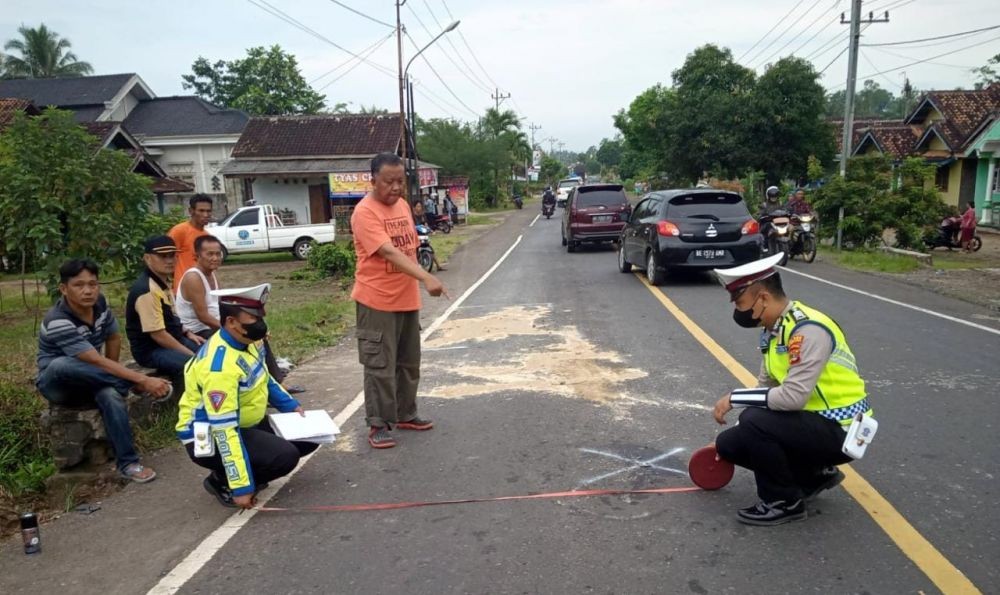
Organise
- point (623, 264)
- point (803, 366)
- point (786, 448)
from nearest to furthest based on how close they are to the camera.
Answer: point (803, 366) < point (786, 448) < point (623, 264)

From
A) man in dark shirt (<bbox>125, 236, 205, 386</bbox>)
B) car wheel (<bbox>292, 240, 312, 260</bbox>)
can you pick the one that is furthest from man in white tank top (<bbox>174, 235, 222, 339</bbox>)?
car wheel (<bbox>292, 240, 312, 260</bbox>)

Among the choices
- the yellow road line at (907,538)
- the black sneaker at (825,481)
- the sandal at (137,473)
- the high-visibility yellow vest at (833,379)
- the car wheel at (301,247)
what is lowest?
the car wheel at (301,247)

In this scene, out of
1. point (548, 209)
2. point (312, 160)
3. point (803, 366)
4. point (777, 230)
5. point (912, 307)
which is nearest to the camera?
point (803, 366)

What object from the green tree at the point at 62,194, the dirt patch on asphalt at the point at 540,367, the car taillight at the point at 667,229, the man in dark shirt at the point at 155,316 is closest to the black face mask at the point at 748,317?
the dirt patch on asphalt at the point at 540,367

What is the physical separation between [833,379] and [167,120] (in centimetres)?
4220

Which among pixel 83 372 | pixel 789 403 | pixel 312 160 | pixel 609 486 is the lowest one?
pixel 609 486

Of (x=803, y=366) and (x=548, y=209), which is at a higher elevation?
(x=803, y=366)

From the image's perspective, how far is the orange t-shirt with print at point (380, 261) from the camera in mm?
4941

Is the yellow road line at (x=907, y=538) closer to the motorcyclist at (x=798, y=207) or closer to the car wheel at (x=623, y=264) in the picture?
the car wheel at (x=623, y=264)

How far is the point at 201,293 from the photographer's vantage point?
236 inches

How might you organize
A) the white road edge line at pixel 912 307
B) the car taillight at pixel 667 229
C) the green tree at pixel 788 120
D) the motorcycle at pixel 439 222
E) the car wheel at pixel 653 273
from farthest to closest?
1. the green tree at pixel 788 120
2. the motorcycle at pixel 439 222
3. the car wheel at pixel 653 273
4. the car taillight at pixel 667 229
5. the white road edge line at pixel 912 307

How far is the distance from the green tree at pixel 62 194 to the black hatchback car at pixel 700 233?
7.70 meters

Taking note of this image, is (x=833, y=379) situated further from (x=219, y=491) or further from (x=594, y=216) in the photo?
(x=594, y=216)

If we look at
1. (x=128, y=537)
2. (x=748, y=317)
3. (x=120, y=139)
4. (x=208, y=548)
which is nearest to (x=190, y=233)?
(x=128, y=537)
